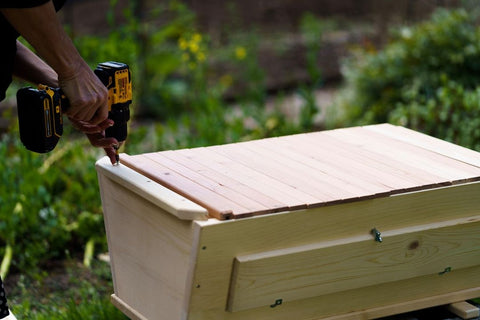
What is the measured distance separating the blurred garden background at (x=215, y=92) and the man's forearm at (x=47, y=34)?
110 centimetres

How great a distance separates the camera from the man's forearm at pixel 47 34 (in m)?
2.03

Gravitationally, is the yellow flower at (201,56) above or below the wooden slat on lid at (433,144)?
below

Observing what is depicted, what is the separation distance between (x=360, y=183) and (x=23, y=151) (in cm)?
200

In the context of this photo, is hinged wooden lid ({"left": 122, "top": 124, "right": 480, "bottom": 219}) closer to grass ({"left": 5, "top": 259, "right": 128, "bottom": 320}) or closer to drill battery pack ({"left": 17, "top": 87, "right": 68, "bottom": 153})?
drill battery pack ({"left": 17, "top": 87, "right": 68, "bottom": 153})

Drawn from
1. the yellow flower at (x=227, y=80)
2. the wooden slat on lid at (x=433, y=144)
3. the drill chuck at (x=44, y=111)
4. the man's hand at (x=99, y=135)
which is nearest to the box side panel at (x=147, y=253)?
the man's hand at (x=99, y=135)

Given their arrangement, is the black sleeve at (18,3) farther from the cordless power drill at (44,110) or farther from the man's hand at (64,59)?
the cordless power drill at (44,110)

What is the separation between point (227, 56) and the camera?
22.7 ft

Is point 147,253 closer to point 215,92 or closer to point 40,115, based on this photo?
point 40,115

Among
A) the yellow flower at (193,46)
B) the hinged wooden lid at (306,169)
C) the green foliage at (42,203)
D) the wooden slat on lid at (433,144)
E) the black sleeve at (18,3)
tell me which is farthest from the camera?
the yellow flower at (193,46)

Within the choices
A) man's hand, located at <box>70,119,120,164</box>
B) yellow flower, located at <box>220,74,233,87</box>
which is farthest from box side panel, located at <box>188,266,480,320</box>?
yellow flower, located at <box>220,74,233,87</box>

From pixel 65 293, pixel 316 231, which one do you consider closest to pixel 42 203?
pixel 65 293

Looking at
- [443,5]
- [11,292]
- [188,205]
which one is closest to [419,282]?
[188,205]

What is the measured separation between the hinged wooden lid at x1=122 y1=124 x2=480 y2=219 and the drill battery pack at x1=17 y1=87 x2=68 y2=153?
0.39m

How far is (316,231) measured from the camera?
2.36 m
